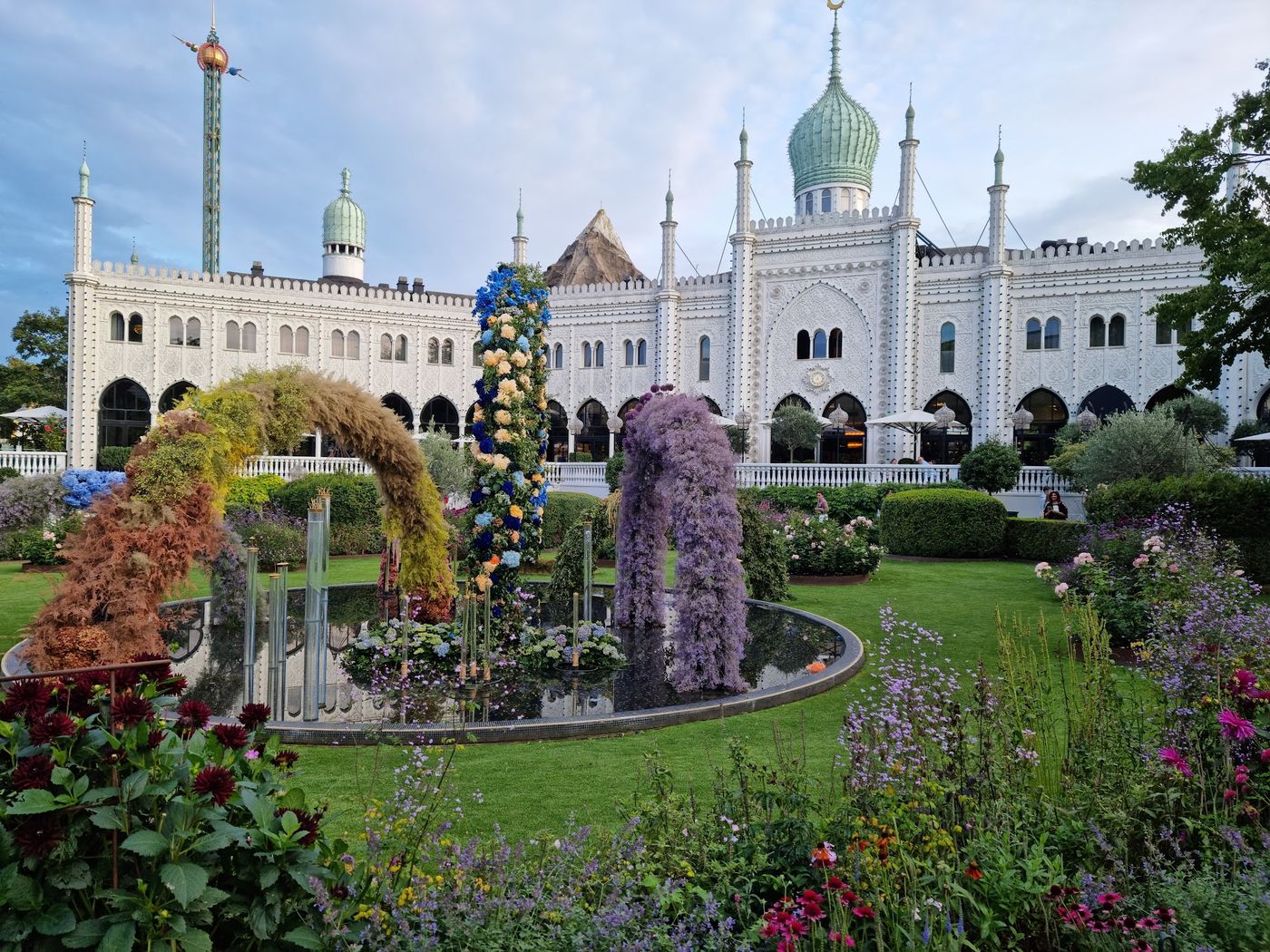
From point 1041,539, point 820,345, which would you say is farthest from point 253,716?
point 820,345

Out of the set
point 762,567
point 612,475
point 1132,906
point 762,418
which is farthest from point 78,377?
point 1132,906

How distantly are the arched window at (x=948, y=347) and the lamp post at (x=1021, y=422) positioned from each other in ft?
11.2

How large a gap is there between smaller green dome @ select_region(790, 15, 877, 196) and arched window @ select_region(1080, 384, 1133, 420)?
16.0 m

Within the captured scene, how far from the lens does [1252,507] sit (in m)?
12.3

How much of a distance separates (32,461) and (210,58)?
3320 centimetres

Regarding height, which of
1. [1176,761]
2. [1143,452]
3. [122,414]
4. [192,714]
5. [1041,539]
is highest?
[122,414]

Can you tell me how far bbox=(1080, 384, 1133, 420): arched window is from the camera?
108 ft

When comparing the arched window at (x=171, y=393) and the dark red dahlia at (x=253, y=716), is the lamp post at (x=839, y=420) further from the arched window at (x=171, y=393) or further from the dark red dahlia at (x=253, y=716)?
the dark red dahlia at (x=253, y=716)

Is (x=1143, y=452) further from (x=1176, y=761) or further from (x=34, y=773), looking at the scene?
(x=34, y=773)

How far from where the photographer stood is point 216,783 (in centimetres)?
228

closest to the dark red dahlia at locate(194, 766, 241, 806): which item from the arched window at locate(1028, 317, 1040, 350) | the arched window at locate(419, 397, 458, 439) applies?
the arched window at locate(1028, 317, 1040, 350)

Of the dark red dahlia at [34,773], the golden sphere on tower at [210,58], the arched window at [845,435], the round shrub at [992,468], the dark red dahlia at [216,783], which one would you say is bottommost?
the dark red dahlia at [216,783]

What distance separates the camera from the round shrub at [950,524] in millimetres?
18562

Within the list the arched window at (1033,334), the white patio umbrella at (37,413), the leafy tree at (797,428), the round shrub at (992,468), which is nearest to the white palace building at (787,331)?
the arched window at (1033,334)
